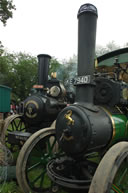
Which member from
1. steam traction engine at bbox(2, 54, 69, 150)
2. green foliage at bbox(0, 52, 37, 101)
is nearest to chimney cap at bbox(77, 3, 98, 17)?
steam traction engine at bbox(2, 54, 69, 150)

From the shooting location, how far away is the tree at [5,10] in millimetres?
10859

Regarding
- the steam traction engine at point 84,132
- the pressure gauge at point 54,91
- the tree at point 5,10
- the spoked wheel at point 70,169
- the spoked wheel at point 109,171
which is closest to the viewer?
the spoked wheel at point 109,171

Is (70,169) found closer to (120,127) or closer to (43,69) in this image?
(120,127)

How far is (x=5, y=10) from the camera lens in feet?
36.0

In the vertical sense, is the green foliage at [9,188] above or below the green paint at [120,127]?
below

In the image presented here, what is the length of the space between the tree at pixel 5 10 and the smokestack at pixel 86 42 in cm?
1017

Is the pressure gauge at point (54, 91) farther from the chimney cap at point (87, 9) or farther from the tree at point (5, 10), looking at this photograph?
the tree at point (5, 10)

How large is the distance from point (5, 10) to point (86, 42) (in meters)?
10.5

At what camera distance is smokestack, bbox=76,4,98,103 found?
2.34 meters

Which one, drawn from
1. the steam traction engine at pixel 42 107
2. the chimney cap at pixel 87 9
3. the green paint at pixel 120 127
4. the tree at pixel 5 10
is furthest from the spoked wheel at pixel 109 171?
the tree at pixel 5 10

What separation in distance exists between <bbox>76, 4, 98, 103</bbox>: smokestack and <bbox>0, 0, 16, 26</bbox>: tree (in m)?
10.2

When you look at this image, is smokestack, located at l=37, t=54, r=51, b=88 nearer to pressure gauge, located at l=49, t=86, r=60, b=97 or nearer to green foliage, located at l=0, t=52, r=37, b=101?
pressure gauge, located at l=49, t=86, r=60, b=97

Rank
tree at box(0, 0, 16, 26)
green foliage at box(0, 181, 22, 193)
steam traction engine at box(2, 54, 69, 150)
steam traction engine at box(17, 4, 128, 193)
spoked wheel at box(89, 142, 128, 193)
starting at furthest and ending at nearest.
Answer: tree at box(0, 0, 16, 26)
steam traction engine at box(2, 54, 69, 150)
green foliage at box(0, 181, 22, 193)
steam traction engine at box(17, 4, 128, 193)
spoked wheel at box(89, 142, 128, 193)

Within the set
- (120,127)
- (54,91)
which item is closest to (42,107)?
(54,91)
